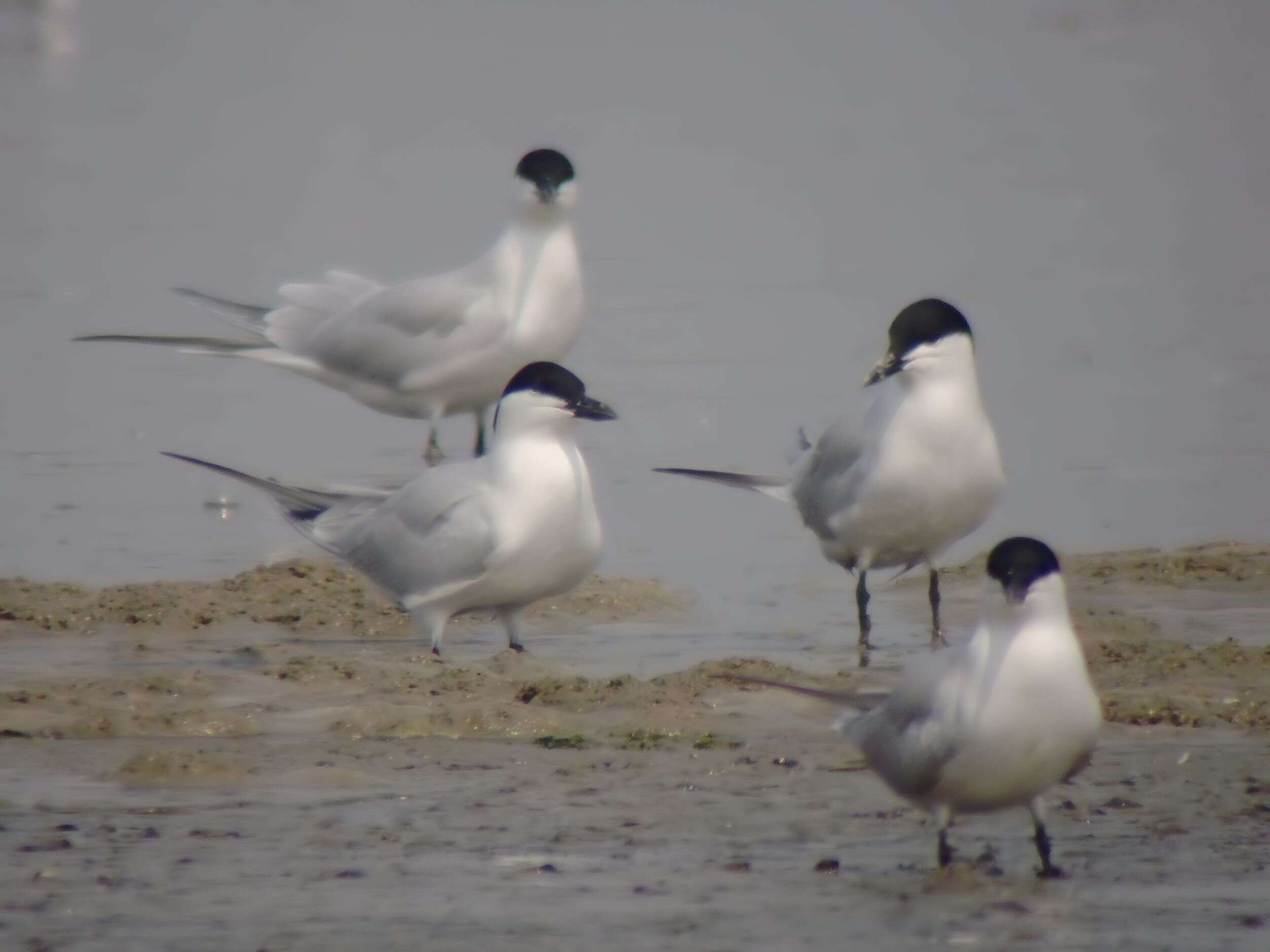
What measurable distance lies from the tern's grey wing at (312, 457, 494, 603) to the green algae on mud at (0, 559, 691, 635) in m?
0.22

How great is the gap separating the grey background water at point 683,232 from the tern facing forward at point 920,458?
0.67 meters

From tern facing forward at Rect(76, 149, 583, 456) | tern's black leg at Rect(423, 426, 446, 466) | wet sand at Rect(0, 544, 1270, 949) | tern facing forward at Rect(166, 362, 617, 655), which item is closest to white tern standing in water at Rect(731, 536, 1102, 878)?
wet sand at Rect(0, 544, 1270, 949)

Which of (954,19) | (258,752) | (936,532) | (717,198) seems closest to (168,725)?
(258,752)

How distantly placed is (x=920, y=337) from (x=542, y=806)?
261 centimetres

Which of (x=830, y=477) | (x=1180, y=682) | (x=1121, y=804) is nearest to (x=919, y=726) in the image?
(x=1121, y=804)

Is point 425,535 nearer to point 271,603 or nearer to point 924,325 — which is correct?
point 271,603

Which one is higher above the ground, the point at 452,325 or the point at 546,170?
the point at 546,170

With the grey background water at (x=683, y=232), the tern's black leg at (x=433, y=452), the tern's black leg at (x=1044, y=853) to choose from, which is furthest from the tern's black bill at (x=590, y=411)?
the tern's black leg at (x=1044, y=853)

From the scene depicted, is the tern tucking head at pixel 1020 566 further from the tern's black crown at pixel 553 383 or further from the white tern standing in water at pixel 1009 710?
the tern's black crown at pixel 553 383

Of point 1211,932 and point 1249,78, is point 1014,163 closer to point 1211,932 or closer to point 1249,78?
point 1249,78

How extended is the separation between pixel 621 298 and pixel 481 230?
5.42ft

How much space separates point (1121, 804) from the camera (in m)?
5.12

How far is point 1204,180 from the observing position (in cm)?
1648

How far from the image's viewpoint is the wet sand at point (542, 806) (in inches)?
168
